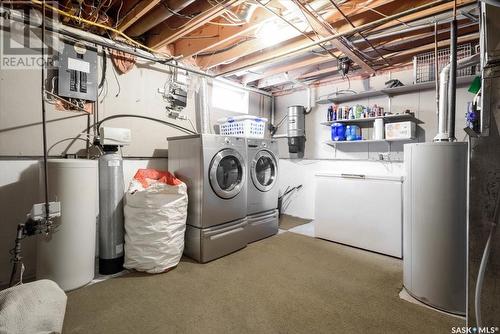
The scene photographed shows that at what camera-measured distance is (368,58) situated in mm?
2936

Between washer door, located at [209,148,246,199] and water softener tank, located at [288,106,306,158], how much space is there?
142 cm

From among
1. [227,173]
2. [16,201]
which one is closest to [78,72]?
[16,201]

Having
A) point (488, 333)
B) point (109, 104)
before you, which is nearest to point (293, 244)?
point (488, 333)

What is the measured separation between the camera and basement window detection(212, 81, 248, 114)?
11.5 ft

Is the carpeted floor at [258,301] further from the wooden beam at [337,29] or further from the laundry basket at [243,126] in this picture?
the wooden beam at [337,29]

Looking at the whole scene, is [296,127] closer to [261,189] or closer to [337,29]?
[261,189]

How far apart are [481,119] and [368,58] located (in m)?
2.13

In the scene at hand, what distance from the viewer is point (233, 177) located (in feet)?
9.20

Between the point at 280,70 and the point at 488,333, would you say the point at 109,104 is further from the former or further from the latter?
the point at 488,333

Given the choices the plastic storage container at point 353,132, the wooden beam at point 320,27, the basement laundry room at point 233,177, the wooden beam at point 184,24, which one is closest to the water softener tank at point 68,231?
the basement laundry room at point 233,177

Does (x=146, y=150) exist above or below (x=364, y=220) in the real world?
above

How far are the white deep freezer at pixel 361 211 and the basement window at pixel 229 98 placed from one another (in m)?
1.68

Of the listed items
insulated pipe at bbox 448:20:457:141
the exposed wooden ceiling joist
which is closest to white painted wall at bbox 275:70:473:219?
Answer: the exposed wooden ceiling joist

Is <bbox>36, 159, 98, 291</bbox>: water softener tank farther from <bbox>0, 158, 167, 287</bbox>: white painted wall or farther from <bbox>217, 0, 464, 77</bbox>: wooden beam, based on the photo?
<bbox>217, 0, 464, 77</bbox>: wooden beam
